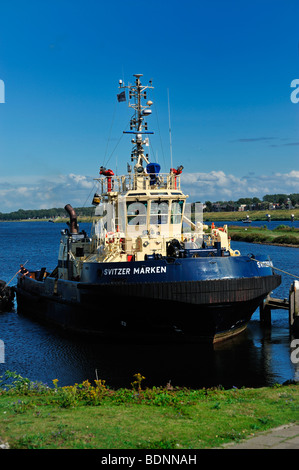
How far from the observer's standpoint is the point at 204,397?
13727 millimetres

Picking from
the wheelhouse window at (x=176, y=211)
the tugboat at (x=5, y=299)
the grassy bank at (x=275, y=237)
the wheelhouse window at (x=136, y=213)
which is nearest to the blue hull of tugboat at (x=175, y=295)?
the wheelhouse window at (x=136, y=213)

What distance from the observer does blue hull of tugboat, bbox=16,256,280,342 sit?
21.4 metres

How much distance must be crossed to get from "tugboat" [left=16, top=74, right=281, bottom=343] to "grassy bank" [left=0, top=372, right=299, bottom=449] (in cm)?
712

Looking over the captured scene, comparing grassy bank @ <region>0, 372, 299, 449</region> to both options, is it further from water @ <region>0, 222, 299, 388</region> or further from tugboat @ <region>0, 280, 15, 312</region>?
tugboat @ <region>0, 280, 15, 312</region>

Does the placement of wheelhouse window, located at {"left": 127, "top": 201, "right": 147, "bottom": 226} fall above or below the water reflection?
above

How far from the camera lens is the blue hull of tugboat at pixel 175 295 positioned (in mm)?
21422

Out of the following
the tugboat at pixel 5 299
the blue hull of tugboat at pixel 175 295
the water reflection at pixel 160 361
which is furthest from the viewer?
the tugboat at pixel 5 299

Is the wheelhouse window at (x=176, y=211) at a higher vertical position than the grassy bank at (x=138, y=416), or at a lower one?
higher

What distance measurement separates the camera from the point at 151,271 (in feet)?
71.8

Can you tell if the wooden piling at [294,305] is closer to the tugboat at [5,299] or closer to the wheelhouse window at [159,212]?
the wheelhouse window at [159,212]

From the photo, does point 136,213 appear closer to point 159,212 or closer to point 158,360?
point 159,212

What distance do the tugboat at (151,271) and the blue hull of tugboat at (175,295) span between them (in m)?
0.04

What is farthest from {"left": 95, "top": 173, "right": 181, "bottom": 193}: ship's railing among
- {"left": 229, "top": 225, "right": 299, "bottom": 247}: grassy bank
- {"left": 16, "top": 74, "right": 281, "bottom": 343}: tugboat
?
{"left": 229, "top": 225, "right": 299, "bottom": 247}: grassy bank
